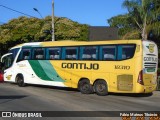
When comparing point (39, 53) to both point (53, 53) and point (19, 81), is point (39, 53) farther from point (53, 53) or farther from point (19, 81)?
point (19, 81)

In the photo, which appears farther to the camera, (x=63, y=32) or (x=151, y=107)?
(x=63, y=32)

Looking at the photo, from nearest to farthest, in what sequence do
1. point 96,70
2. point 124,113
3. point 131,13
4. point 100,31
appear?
point 124,113 → point 96,70 → point 131,13 → point 100,31

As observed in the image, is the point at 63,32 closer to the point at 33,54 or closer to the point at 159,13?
the point at 159,13

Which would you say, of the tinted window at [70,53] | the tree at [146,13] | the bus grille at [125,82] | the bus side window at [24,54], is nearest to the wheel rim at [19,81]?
the bus side window at [24,54]

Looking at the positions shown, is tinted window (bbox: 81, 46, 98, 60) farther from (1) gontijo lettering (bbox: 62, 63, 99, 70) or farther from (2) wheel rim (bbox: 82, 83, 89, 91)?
(2) wheel rim (bbox: 82, 83, 89, 91)

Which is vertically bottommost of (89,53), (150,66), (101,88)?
(101,88)

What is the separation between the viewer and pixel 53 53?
79.0 feet

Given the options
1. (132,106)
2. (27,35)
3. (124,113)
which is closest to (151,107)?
(132,106)

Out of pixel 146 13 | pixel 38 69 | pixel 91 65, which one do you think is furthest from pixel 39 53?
pixel 146 13

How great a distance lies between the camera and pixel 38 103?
664 inches

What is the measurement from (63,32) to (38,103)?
2986 cm

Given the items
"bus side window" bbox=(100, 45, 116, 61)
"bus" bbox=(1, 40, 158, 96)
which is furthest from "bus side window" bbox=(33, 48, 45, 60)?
"bus side window" bbox=(100, 45, 116, 61)

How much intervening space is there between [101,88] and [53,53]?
14.2 ft

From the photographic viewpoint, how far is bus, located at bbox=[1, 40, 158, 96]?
2003 cm
